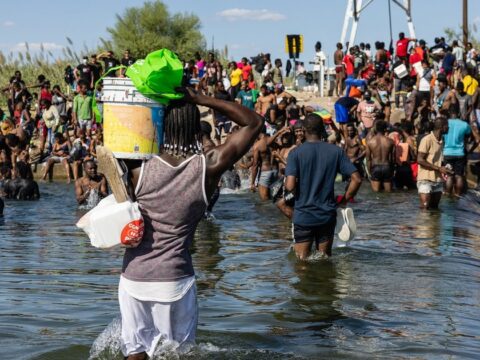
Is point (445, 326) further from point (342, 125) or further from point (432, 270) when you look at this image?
point (342, 125)

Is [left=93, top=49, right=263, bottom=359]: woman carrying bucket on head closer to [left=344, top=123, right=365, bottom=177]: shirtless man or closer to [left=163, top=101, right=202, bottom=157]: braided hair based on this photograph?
[left=163, top=101, right=202, bottom=157]: braided hair

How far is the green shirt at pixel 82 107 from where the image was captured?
84.4 ft

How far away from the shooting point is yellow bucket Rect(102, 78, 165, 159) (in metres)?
4.76

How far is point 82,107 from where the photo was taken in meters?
25.8

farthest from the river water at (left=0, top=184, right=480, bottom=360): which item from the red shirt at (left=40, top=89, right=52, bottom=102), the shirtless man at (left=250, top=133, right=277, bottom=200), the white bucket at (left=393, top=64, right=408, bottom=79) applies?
the red shirt at (left=40, top=89, right=52, bottom=102)

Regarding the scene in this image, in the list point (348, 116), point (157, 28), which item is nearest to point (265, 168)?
point (348, 116)

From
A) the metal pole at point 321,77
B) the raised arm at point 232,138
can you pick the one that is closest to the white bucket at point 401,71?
the metal pole at point 321,77

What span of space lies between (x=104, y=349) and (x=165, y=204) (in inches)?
82.1

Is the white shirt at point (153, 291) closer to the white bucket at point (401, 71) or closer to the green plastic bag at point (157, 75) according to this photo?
the green plastic bag at point (157, 75)

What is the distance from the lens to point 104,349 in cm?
657

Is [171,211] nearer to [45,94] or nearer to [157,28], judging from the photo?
[45,94]

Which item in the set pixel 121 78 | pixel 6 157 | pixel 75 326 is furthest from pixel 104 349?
pixel 6 157

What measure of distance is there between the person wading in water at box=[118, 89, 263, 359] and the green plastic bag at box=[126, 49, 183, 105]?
0.10 metres

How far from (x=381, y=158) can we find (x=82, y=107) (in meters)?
9.89
